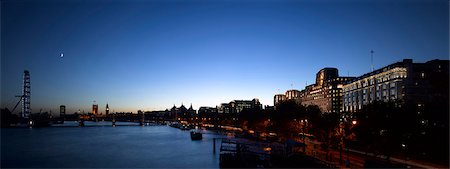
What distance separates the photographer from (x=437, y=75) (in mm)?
49594

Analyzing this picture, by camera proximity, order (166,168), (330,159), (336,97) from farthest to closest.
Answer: (336,97) → (166,168) → (330,159)

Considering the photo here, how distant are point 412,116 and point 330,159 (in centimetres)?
1503

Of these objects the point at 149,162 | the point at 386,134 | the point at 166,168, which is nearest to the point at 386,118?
the point at 386,134

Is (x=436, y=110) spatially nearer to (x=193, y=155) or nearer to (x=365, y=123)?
(x=365, y=123)

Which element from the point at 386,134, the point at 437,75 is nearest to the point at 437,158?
the point at 386,134

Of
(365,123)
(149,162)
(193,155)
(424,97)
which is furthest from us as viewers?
(424,97)

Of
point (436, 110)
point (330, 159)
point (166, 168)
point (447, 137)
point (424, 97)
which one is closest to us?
point (447, 137)

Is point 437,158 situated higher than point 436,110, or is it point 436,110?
point 436,110

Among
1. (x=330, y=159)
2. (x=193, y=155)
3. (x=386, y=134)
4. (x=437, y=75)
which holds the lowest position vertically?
(x=193, y=155)

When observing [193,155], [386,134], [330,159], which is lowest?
[193,155]

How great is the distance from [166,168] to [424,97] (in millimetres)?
86866

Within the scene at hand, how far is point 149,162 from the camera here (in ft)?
276

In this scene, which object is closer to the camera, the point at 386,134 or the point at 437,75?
the point at 437,75

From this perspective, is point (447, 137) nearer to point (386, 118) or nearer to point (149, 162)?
point (386, 118)
